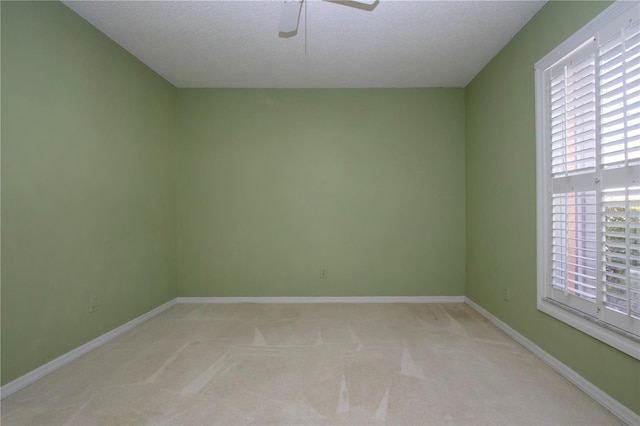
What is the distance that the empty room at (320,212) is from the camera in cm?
170

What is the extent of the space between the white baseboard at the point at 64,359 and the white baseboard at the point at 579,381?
365 cm

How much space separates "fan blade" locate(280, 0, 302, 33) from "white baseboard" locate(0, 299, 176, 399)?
2.90 metres

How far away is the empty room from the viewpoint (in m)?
1.70

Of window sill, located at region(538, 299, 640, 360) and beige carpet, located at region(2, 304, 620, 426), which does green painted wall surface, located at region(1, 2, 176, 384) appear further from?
window sill, located at region(538, 299, 640, 360)

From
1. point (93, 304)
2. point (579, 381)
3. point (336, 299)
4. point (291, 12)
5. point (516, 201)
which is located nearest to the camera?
point (291, 12)

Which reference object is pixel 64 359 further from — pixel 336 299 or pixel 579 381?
pixel 579 381

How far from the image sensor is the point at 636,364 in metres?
1.49

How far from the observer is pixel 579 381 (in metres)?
1.83

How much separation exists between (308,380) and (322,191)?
2206mm

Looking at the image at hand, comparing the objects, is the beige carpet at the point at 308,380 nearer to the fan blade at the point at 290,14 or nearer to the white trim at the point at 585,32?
the white trim at the point at 585,32

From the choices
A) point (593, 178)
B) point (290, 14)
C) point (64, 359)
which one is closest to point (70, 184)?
point (64, 359)

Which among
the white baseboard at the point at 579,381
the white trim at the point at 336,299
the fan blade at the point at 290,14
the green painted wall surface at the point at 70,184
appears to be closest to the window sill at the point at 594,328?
the white baseboard at the point at 579,381

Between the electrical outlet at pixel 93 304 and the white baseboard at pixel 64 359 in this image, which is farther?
the electrical outlet at pixel 93 304

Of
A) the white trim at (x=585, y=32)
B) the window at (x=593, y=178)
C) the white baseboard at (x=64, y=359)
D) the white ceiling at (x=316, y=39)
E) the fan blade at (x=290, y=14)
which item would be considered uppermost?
the white ceiling at (x=316, y=39)
